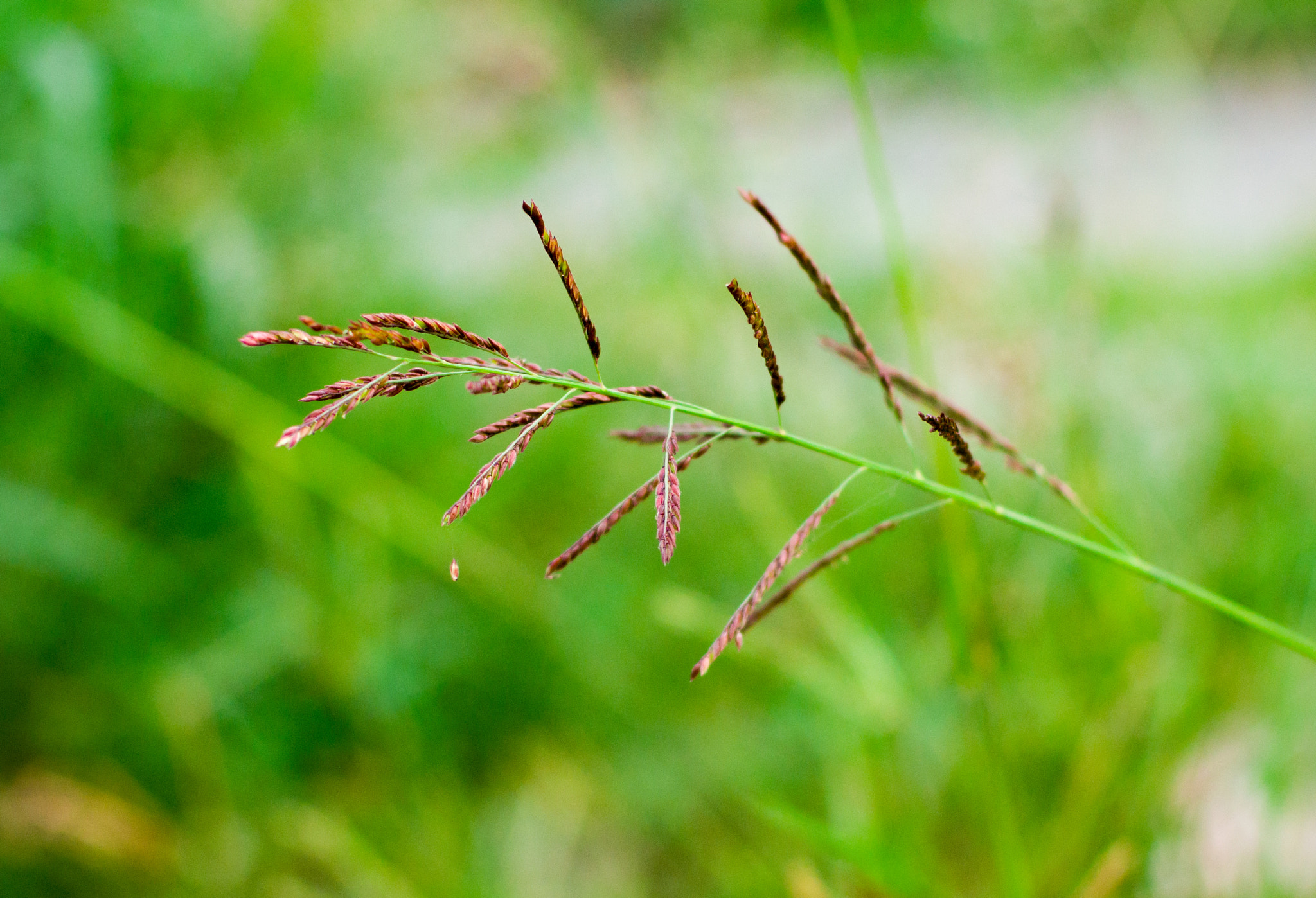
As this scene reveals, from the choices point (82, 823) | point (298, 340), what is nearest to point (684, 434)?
point (298, 340)

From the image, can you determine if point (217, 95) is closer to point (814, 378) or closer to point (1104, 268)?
point (814, 378)

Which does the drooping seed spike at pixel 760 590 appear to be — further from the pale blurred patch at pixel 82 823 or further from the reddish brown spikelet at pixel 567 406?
the pale blurred patch at pixel 82 823

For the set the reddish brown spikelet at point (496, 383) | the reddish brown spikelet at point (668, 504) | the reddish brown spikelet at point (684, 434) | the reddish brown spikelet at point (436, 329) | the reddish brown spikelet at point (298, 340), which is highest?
the reddish brown spikelet at point (436, 329)

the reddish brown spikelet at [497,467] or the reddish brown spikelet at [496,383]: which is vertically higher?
the reddish brown spikelet at [496,383]

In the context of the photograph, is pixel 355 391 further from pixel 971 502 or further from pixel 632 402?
pixel 971 502

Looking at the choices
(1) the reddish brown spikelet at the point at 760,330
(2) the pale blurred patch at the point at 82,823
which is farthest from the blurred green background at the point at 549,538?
(1) the reddish brown spikelet at the point at 760,330

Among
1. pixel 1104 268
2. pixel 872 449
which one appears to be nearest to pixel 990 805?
pixel 872 449

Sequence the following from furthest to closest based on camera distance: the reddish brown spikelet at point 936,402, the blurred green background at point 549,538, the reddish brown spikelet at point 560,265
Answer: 1. the blurred green background at point 549,538
2. the reddish brown spikelet at point 936,402
3. the reddish brown spikelet at point 560,265
